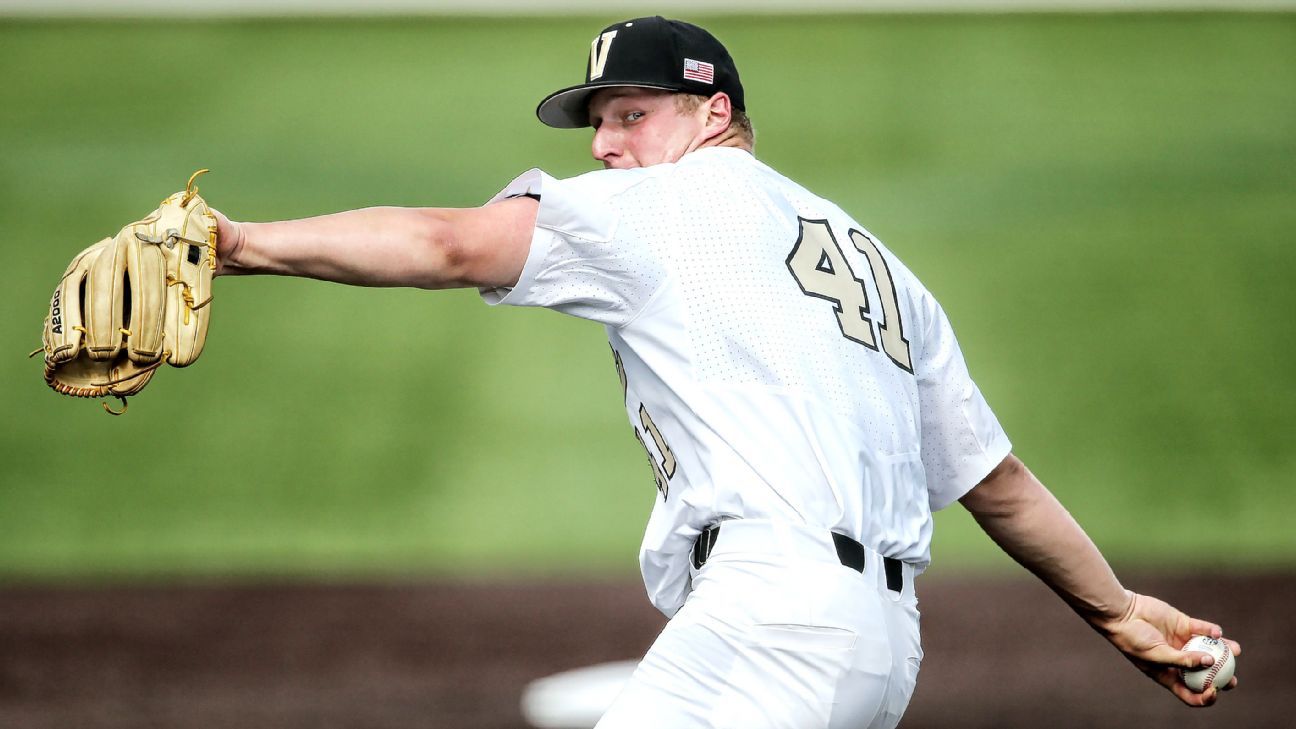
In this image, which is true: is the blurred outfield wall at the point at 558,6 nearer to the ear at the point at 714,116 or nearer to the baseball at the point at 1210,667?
the ear at the point at 714,116

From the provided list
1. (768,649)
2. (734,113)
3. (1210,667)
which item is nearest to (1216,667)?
(1210,667)

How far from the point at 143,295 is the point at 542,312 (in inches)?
250

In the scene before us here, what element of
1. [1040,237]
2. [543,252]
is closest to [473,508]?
[1040,237]

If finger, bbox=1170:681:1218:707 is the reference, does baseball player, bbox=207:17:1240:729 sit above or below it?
above

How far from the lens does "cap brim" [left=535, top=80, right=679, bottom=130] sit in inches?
94.3

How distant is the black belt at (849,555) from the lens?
2.04 meters

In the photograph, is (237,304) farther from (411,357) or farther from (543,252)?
(543,252)

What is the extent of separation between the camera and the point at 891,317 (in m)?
2.30

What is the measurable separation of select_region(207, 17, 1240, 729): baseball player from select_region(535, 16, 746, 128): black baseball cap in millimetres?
164

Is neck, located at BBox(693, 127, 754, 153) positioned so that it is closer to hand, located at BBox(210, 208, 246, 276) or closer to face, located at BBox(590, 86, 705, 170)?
face, located at BBox(590, 86, 705, 170)

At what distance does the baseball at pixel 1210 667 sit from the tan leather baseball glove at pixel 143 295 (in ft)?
6.29

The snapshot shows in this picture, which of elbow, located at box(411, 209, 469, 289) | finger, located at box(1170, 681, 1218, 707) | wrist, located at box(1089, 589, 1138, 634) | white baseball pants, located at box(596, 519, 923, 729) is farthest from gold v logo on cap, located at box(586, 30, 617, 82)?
finger, located at box(1170, 681, 1218, 707)

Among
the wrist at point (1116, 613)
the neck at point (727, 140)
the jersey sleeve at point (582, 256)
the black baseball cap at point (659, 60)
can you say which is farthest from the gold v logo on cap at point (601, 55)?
the wrist at point (1116, 613)

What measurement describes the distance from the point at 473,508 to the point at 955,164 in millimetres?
3996
